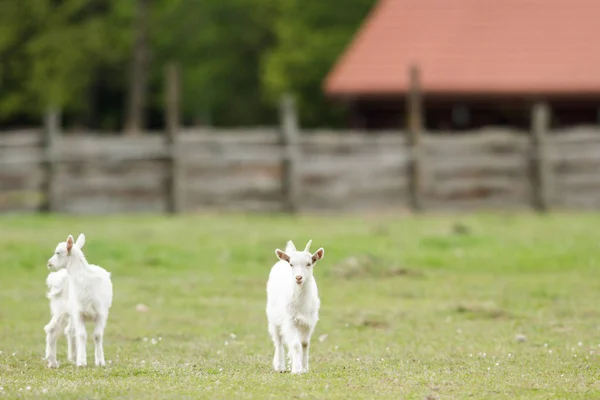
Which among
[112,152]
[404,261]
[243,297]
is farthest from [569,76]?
[243,297]

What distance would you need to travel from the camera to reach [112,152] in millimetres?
27281

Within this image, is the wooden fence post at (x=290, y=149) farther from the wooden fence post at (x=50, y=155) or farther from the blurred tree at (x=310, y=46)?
the blurred tree at (x=310, y=46)

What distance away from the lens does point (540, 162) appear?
91.6 feet

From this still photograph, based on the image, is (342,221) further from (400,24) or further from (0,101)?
(0,101)

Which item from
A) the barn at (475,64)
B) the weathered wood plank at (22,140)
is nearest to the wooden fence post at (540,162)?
the barn at (475,64)

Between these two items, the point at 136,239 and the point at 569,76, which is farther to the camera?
the point at 569,76

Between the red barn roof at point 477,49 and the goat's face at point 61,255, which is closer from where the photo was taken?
the goat's face at point 61,255

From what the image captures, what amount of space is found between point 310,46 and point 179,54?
9.52 meters

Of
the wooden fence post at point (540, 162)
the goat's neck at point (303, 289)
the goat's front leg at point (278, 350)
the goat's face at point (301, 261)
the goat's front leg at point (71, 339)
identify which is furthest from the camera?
the wooden fence post at point (540, 162)

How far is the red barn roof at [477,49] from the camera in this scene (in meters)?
31.7

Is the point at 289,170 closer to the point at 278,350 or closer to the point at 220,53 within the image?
the point at 278,350

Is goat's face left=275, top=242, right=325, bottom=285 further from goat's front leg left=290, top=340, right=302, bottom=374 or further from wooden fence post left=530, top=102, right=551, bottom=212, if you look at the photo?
wooden fence post left=530, top=102, right=551, bottom=212

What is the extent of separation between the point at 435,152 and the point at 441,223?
329cm

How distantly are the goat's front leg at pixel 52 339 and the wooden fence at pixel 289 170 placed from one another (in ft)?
54.2
